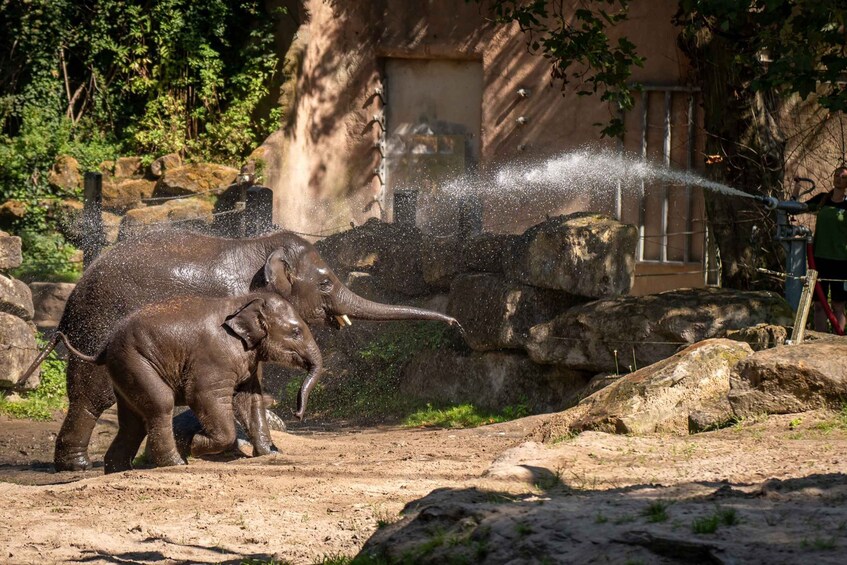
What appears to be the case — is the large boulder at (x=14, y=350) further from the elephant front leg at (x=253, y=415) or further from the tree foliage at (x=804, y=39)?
the tree foliage at (x=804, y=39)

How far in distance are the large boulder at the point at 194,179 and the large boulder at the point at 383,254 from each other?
159 inches

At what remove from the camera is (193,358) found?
28.9 ft

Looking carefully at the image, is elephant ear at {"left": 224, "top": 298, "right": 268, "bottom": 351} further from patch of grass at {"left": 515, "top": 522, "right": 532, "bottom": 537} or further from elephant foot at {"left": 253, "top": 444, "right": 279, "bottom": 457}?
patch of grass at {"left": 515, "top": 522, "right": 532, "bottom": 537}

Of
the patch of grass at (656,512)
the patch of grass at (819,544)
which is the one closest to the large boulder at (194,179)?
the patch of grass at (656,512)

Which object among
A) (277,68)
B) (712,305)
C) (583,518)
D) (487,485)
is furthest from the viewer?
(277,68)

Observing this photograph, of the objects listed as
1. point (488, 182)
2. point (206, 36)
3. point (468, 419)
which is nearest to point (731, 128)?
point (468, 419)

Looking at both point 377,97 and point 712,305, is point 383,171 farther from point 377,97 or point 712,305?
point 712,305

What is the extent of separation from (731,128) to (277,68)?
27.7ft

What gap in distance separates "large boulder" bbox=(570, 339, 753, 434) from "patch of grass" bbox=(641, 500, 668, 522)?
2737mm

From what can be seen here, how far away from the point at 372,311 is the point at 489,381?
2.22 metres

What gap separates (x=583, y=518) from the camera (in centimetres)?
498

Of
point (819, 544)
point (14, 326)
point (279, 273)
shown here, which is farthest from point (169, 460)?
point (819, 544)

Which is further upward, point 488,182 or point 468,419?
point 488,182

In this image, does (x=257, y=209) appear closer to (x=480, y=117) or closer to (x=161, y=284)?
(x=161, y=284)
